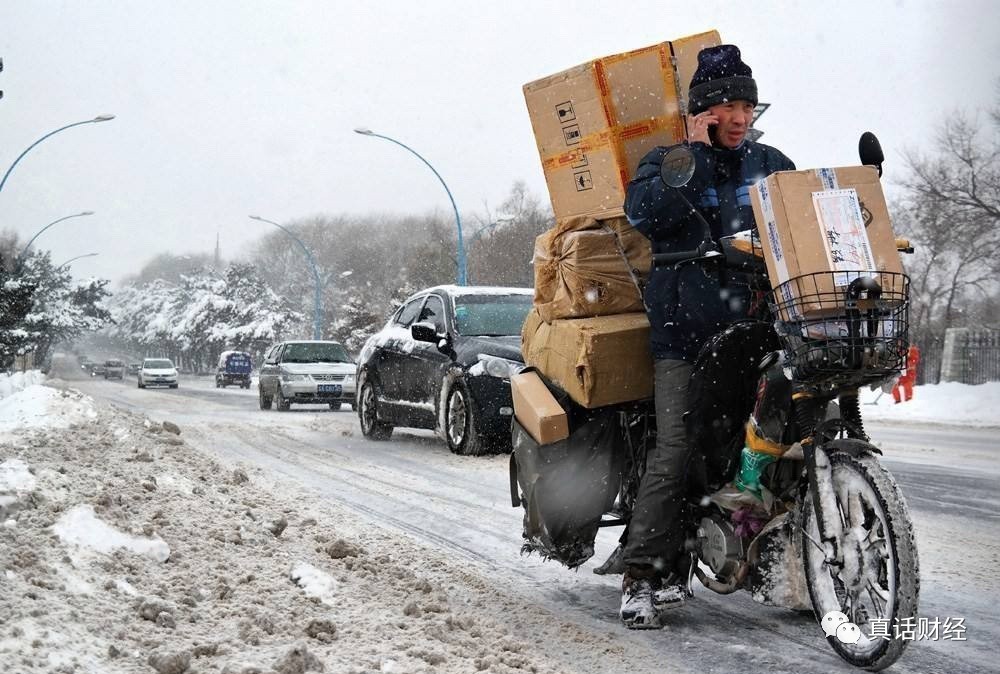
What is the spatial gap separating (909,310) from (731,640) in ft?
4.33

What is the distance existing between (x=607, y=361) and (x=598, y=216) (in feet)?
2.02

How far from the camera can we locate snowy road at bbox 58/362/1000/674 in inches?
125

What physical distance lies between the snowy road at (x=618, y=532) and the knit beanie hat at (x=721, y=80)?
183 cm

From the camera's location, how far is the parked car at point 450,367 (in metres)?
9.59

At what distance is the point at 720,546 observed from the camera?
326cm

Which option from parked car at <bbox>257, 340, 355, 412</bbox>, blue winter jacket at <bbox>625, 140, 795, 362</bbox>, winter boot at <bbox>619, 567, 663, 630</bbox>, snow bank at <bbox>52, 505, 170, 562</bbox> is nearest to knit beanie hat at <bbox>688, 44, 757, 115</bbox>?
blue winter jacket at <bbox>625, 140, 795, 362</bbox>

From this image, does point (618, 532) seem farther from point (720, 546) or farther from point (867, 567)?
point (867, 567)

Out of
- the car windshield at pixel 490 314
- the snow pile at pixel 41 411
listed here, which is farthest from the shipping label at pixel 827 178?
the car windshield at pixel 490 314

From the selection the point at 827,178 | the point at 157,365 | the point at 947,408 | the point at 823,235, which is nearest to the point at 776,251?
the point at 823,235

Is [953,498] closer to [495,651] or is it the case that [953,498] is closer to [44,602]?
[495,651]

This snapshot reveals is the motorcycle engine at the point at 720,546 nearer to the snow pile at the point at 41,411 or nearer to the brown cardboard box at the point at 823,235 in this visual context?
the brown cardboard box at the point at 823,235

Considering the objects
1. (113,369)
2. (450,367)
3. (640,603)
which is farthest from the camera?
(113,369)

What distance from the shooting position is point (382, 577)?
4109 millimetres

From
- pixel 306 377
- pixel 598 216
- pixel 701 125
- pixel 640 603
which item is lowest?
pixel 640 603
